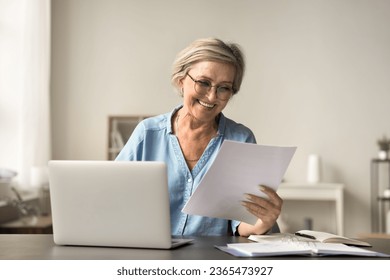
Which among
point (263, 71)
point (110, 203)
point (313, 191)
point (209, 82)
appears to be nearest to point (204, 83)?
point (209, 82)

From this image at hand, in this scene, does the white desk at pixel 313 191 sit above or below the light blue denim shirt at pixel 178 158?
below

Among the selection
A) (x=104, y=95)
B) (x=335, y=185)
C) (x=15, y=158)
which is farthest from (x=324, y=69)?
(x=15, y=158)

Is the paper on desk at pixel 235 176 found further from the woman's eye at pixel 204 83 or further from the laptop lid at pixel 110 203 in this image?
the woman's eye at pixel 204 83

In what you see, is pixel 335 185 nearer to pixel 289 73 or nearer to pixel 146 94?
pixel 289 73

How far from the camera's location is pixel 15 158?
15.6ft

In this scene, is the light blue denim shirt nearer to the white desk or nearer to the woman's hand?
the woman's hand

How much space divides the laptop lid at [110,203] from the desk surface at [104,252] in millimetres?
28

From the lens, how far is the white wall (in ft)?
17.6

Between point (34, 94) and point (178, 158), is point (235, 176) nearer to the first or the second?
point (178, 158)

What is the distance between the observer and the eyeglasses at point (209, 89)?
1.97 meters

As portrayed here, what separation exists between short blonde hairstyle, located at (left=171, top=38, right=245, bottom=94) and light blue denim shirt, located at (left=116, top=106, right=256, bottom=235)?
16 centimetres

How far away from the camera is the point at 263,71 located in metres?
5.45

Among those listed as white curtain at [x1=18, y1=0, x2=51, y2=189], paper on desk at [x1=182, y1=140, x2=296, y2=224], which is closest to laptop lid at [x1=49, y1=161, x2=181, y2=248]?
paper on desk at [x1=182, y1=140, x2=296, y2=224]

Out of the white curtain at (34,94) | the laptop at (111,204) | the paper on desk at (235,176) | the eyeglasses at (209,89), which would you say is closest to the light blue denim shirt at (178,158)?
the eyeglasses at (209,89)
